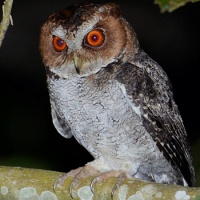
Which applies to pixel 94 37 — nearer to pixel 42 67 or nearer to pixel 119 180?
pixel 119 180

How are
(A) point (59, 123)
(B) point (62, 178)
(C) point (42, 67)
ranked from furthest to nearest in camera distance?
(C) point (42, 67)
(A) point (59, 123)
(B) point (62, 178)

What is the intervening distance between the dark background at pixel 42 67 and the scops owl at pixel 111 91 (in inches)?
55.9

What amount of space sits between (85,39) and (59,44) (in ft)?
0.53

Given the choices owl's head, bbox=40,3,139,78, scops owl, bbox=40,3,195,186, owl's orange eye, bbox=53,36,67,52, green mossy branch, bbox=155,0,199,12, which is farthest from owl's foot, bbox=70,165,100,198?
green mossy branch, bbox=155,0,199,12

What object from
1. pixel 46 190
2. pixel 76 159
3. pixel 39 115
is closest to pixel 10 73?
pixel 39 115

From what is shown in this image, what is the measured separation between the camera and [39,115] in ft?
18.1

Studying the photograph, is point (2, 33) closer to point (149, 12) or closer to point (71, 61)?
point (71, 61)

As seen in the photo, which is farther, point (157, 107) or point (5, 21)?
point (157, 107)

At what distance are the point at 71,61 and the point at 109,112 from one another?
0.36 metres

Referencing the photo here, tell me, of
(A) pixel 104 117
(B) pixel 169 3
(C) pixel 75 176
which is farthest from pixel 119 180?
(B) pixel 169 3

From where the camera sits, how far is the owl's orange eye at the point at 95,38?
3646 mm

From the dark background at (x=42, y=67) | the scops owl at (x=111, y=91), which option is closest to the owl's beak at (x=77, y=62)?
the scops owl at (x=111, y=91)

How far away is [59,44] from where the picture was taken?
3.69 metres

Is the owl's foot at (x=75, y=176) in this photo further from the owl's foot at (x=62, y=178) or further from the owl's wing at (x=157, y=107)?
the owl's wing at (x=157, y=107)
